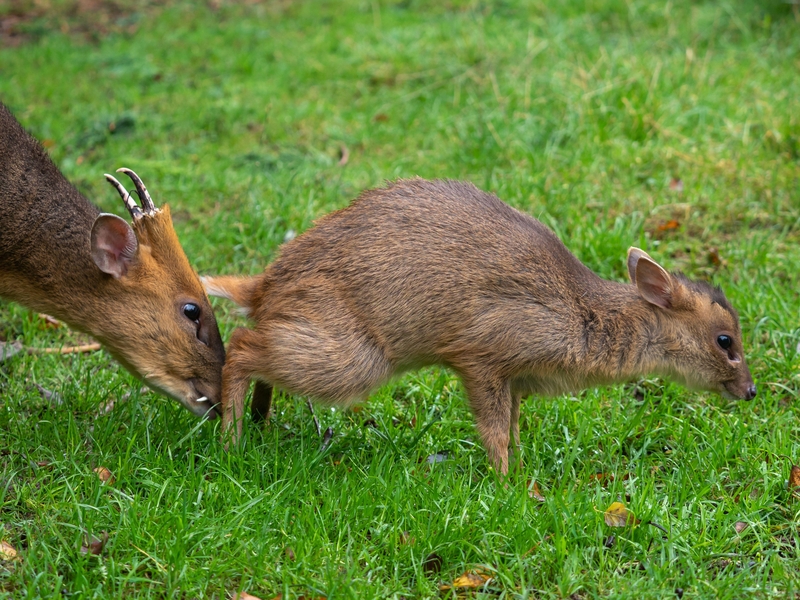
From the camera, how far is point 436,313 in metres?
4.49

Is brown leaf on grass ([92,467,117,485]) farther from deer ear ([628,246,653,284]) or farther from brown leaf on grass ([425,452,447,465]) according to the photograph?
deer ear ([628,246,653,284])

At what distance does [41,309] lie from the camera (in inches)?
191

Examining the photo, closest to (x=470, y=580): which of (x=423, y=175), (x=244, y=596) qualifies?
(x=244, y=596)

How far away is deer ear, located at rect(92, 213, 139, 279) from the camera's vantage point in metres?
4.52

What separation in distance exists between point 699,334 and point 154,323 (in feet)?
8.97

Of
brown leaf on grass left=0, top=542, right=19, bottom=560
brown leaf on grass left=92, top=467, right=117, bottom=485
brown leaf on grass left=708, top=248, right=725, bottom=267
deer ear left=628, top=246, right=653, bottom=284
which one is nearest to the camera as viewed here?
brown leaf on grass left=0, top=542, right=19, bottom=560

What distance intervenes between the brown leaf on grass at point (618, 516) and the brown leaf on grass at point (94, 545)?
2066 mm

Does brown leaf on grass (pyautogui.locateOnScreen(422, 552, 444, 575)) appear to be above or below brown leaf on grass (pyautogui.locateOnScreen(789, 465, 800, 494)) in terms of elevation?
above

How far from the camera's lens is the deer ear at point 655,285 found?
4828 millimetres

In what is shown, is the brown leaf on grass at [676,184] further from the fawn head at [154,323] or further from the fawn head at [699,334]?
the fawn head at [154,323]

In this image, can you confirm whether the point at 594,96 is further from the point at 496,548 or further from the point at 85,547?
the point at 85,547

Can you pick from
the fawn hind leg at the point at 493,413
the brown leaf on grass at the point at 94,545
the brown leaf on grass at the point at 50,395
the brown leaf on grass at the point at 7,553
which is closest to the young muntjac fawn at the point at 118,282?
the brown leaf on grass at the point at 50,395

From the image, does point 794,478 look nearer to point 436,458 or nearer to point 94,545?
point 436,458

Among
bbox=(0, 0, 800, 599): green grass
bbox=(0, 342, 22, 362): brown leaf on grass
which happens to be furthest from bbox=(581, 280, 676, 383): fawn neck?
bbox=(0, 342, 22, 362): brown leaf on grass
